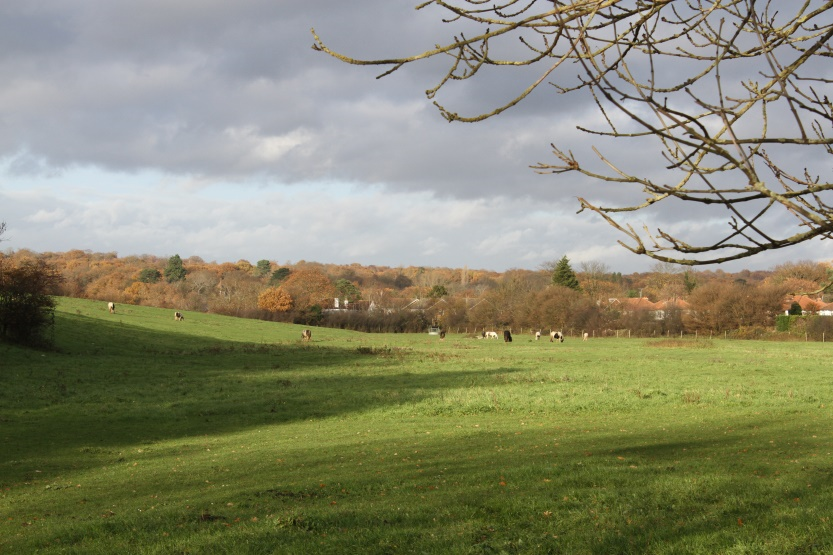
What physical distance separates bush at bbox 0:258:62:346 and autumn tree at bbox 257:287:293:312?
197 feet

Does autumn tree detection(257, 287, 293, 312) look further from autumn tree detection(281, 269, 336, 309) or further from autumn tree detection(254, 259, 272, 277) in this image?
autumn tree detection(254, 259, 272, 277)

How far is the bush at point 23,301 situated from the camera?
3844 centimetres

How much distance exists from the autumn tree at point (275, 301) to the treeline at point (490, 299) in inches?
5.5

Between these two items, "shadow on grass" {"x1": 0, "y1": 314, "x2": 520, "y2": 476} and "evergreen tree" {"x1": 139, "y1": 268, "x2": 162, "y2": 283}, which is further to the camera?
"evergreen tree" {"x1": 139, "y1": 268, "x2": 162, "y2": 283}

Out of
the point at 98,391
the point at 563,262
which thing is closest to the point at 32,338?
the point at 98,391

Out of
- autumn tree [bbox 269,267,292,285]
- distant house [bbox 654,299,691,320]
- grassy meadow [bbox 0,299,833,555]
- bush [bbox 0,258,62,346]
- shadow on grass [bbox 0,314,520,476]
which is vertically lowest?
shadow on grass [bbox 0,314,520,476]

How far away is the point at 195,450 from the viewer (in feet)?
54.2

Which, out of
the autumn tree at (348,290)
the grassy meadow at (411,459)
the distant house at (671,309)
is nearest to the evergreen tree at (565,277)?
the distant house at (671,309)

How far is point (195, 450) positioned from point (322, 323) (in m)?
84.8

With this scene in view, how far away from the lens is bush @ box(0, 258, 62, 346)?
38.4 metres

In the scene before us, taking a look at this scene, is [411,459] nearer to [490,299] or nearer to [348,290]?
[490,299]

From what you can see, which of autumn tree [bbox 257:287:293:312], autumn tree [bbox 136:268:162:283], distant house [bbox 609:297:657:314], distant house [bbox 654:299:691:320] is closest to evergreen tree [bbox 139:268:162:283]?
autumn tree [bbox 136:268:162:283]

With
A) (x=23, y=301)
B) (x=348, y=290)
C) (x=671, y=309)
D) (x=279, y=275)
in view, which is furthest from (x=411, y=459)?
(x=279, y=275)

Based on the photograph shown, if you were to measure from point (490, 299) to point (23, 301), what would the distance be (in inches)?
2750
